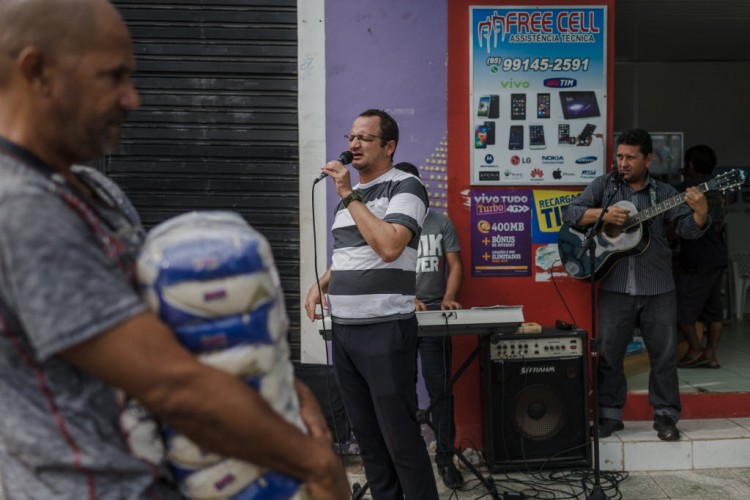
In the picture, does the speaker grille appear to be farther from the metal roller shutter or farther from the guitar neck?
the metal roller shutter

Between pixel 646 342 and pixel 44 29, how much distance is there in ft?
15.2

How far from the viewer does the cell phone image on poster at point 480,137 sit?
511 cm

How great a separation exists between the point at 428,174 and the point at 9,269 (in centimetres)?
415

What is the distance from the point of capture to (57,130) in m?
1.17

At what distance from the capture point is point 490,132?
16.8 feet

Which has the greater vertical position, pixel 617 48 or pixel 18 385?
pixel 617 48

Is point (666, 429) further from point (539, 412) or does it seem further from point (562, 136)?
point (562, 136)

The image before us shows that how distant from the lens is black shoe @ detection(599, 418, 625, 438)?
495 centimetres

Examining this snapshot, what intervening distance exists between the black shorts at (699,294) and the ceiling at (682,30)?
2.29 metres

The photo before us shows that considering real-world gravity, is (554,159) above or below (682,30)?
below

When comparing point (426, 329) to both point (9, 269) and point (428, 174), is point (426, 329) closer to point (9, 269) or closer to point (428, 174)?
point (428, 174)

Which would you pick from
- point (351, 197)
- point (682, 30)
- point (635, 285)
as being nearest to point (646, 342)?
point (635, 285)

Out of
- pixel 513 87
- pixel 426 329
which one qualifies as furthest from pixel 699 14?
pixel 426 329

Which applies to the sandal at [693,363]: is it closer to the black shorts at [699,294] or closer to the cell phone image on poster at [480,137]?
the black shorts at [699,294]
